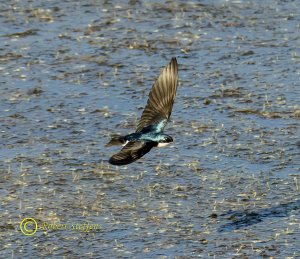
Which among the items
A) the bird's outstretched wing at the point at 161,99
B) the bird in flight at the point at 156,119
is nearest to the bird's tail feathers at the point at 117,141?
the bird in flight at the point at 156,119

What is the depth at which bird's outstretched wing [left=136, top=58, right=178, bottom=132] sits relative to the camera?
10594 millimetres

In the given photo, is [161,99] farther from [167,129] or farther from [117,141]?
[167,129]

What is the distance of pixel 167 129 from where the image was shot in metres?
12.4

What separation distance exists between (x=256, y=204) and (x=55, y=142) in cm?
258

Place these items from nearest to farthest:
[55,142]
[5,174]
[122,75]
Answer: [5,174] → [55,142] → [122,75]

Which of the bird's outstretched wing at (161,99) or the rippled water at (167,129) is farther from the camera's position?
the bird's outstretched wing at (161,99)

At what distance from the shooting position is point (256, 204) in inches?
413

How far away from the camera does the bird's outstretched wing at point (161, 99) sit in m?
10.6

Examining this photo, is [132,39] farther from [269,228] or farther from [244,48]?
[269,228]

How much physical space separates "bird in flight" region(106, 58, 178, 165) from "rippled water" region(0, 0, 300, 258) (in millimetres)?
592

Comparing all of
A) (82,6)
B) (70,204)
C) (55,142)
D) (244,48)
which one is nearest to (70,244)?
(70,204)

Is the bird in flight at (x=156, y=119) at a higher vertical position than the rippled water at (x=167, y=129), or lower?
higher

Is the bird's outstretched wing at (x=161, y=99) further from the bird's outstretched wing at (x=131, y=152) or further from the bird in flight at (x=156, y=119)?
the bird's outstretched wing at (x=131, y=152)

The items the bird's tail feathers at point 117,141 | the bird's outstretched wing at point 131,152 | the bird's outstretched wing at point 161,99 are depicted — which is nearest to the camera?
the bird's outstretched wing at point 131,152
